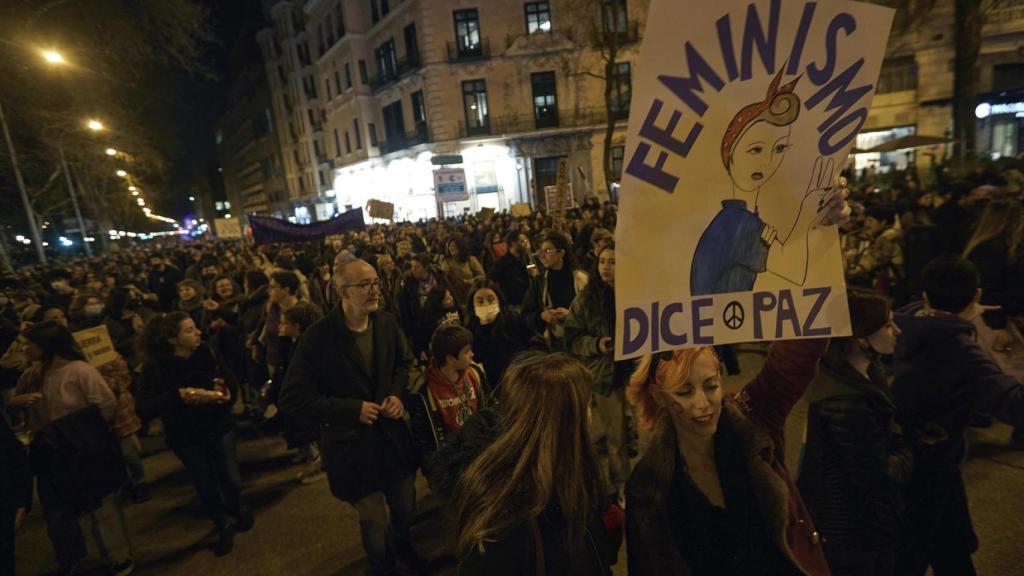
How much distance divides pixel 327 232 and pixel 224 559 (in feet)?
28.3

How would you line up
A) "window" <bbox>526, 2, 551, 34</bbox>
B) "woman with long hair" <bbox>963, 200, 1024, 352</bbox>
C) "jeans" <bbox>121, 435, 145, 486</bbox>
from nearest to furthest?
"woman with long hair" <bbox>963, 200, 1024, 352</bbox>
"jeans" <bbox>121, 435, 145, 486</bbox>
"window" <bbox>526, 2, 551, 34</bbox>

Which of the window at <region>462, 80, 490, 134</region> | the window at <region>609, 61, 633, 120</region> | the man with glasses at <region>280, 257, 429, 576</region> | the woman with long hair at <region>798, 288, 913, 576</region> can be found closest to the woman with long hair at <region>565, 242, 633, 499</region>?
the man with glasses at <region>280, 257, 429, 576</region>

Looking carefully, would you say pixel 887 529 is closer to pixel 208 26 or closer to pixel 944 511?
pixel 944 511

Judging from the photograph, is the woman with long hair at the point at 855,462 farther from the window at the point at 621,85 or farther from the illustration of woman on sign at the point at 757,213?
the window at the point at 621,85

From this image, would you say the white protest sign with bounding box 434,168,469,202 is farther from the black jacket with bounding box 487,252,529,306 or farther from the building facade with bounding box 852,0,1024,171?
the building facade with bounding box 852,0,1024,171

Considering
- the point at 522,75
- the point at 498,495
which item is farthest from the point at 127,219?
the point at 498,495

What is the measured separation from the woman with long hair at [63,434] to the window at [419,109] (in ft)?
89.4

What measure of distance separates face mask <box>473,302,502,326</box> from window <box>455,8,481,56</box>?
2669 cm

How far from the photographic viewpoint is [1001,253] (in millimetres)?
4219

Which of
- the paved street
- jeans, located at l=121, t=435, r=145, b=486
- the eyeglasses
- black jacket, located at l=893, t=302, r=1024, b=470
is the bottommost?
the paved street

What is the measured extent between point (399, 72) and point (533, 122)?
8444 millimetres

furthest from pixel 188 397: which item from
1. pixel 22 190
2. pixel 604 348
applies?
pixel 22 190

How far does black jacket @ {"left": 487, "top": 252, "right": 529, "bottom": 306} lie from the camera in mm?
6246

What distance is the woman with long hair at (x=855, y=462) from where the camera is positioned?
203 cm
